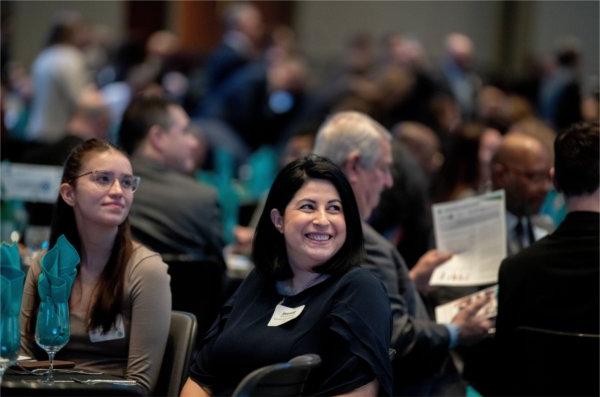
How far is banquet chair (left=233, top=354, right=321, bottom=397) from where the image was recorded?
279 centimetres

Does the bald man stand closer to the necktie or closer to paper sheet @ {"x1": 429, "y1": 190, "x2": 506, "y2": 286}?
the necktie

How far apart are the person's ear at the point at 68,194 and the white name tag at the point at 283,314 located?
2.79 feet

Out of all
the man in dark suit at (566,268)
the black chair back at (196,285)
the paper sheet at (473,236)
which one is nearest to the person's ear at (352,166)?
the paper sheet at (473,236)

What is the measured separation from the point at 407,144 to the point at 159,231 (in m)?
2.10

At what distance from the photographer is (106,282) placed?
355 centimetres

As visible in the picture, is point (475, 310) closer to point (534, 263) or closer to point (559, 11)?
point (534, 263)

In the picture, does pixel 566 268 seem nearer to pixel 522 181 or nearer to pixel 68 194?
pixel 522 181

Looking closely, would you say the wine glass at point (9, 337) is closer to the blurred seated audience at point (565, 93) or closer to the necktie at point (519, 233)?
the necktie at point (519, 233)

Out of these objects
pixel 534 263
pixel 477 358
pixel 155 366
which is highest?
pixel 534 263

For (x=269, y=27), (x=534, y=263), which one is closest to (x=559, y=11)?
(x=269, y=27)

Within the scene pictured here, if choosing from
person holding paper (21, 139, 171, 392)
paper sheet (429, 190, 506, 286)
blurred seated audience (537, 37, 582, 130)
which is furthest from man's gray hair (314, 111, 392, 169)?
blurred seated audience (537, 37, 582, 130)

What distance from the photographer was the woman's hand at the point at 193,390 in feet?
11.1

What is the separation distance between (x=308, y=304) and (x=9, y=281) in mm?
856

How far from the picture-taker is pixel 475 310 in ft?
13.7
